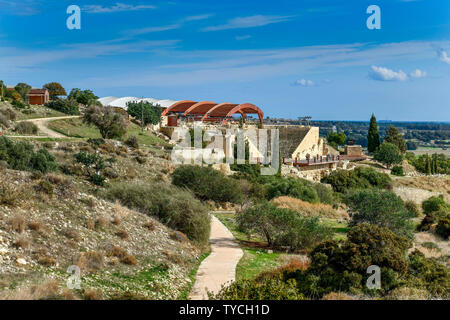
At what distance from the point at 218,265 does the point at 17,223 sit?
6652mm

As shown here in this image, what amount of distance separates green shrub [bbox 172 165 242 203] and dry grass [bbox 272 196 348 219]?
2884 millimetres

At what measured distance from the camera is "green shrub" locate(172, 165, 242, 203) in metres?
26.4

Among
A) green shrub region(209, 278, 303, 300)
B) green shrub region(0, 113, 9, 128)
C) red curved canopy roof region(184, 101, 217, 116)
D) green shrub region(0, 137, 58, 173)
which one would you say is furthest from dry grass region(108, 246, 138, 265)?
red curved canopy roof region(184, 101, 217, 116)

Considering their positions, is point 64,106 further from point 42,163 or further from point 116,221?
point 116,221

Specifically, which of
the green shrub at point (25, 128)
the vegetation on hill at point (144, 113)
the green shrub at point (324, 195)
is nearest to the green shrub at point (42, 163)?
the green shrub at point (25, 128)

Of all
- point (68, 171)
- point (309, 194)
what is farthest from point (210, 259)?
point (309, 194)

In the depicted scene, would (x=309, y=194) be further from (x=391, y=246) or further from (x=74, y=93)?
(x=74, y=93)

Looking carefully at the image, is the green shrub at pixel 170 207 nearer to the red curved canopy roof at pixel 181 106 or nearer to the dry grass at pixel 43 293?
the dry grass at pixel 43 293

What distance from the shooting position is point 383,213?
2128cm

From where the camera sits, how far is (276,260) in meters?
15.8

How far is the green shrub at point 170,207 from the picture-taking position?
17297 mm

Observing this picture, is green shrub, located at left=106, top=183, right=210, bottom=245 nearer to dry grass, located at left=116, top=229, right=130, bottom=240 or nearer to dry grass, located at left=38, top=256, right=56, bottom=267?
dry grass, located at left=116, top=229, right=130, bottom=240

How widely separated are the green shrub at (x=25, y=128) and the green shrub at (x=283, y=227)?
954 inches
